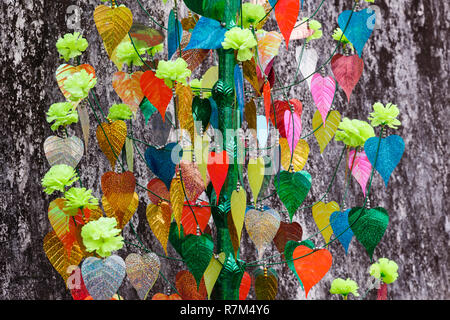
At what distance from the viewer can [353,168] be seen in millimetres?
835

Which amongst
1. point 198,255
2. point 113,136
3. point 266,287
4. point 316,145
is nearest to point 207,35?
point 113,136

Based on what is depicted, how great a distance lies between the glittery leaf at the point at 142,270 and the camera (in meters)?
0.80

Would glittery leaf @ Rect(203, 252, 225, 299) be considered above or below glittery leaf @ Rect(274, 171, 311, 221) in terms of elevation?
below

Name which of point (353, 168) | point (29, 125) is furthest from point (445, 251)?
point (29, 125)

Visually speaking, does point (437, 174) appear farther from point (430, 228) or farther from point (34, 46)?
point (34, 46)

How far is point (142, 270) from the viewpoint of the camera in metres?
0.80

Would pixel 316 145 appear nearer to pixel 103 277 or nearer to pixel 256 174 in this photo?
pixel 256 174

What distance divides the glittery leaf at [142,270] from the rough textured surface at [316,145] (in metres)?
0.52

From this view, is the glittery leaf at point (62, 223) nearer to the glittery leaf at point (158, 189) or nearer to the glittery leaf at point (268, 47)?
the glittery leaf at point (158, 189)

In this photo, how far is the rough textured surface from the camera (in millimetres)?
1383

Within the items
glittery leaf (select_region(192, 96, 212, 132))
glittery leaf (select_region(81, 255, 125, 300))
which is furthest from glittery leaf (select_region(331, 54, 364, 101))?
glittery leaf (select_region(81, 255, 125, 300))

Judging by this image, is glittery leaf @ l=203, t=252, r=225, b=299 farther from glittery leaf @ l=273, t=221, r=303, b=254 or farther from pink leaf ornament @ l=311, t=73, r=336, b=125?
pink leaf ornament @ l=311, t=73, r=336, b=125

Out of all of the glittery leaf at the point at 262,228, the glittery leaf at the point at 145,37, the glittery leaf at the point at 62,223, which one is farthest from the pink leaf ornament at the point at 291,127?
the glittery leaf at the point at 62,223

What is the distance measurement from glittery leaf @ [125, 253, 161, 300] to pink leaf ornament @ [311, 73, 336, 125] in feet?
1.13
